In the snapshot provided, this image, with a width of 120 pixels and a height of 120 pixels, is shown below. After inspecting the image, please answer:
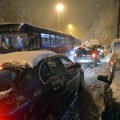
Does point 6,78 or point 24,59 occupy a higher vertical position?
point 24,59

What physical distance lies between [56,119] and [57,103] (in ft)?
1.20

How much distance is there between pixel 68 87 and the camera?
6.65 m

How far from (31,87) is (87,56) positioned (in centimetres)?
1500

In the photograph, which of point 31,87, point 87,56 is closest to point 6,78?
point 31,87

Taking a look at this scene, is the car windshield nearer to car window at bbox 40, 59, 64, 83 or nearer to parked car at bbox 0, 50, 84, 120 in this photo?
parked car at bbox 0, 50, 84, 120

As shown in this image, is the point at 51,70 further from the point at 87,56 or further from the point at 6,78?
the point at 87,56

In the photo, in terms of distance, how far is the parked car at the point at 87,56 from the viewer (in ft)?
63.0

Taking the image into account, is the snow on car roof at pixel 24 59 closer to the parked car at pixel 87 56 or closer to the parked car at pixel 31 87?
the parked car at pixel 31 87

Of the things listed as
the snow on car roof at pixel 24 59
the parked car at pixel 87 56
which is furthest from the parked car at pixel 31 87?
the parked car at pixel 87 56

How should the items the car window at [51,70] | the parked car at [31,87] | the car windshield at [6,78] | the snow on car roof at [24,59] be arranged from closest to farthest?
the parked car at [31,87]
the car windshield at [6,78]
the snow on car roof at [24,59]
the car window at [51,70]

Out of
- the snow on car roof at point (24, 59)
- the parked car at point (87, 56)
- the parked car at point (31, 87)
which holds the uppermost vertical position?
the snow on car roof at point (24, 59)

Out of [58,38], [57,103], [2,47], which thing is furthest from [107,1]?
[57,103]

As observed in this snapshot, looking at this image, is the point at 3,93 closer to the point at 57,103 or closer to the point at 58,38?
the point at 57,103

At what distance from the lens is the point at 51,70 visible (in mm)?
5727
